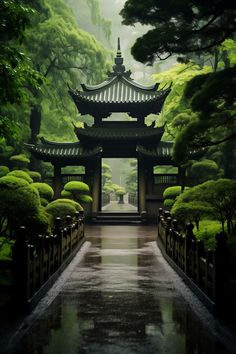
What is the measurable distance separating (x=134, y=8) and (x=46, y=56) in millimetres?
20413

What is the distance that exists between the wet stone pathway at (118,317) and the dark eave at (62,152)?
15781mm

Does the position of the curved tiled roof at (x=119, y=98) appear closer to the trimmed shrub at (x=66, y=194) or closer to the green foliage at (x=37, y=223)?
the trimmed shrub at (x=66, y=194)

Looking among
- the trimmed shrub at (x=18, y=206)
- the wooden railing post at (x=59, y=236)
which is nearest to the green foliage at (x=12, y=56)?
the trimmed shrub at (x=18, y=206)

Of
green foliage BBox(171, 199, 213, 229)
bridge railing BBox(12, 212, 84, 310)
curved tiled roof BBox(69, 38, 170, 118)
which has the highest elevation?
curved tiled roof BBox(69, 38, 170, 118)

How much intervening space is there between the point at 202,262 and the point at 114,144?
20.5 meters

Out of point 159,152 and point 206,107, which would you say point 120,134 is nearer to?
point 159,152

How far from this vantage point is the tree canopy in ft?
35.6

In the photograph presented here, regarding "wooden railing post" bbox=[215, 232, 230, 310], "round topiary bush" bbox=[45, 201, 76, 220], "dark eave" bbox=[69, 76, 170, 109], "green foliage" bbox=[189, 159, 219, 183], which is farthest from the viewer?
"dark eave" bbox=[69, 76, 170, 109]

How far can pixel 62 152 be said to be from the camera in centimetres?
2712

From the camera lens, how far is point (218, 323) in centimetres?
610

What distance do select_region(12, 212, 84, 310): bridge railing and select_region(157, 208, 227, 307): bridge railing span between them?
299 centimetres

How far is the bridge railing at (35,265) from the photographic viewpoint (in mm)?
6738

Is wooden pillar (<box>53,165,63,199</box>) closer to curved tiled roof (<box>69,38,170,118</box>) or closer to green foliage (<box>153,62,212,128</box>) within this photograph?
curved tiled roof (<box>69,38,170,118</box>)

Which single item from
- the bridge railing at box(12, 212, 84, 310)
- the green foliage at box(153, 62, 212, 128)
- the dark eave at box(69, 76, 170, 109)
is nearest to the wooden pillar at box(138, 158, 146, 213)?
the green foliage at box(153, 62, 212, 128)
